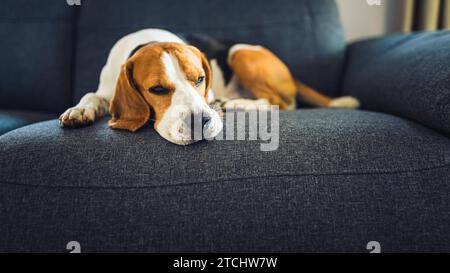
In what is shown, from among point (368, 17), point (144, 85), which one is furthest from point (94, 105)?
point (368, 17)

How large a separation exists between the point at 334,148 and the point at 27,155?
2.44 feet

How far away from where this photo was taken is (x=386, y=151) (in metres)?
0.93

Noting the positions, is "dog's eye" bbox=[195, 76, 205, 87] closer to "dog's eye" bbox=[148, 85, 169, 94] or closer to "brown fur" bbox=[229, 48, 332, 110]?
"dog's eye" bbox=[148, 85, 169, 94]

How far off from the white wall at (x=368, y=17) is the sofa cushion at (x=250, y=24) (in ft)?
1.48

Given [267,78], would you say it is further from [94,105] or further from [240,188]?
[240,188]

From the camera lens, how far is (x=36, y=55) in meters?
1.73

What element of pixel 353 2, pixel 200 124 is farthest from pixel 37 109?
pixel 353 2

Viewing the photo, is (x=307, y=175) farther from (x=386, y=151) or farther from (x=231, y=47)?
(x=231, y=47)

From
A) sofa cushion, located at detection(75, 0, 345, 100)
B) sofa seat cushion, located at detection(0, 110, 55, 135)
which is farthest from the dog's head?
sofa cushion, located at detection(75, 0, 345, 100)

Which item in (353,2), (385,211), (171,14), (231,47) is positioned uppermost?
(353,2)

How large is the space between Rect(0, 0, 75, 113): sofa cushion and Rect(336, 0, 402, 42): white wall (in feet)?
4.82

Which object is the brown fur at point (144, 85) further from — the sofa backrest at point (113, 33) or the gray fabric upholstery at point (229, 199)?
the sofa backrest at point (113, 33)

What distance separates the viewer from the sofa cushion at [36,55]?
1.72 m

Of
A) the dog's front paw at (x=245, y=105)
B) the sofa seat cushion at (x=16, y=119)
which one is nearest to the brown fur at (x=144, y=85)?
the dog's front paw at (x=245, y=105)
